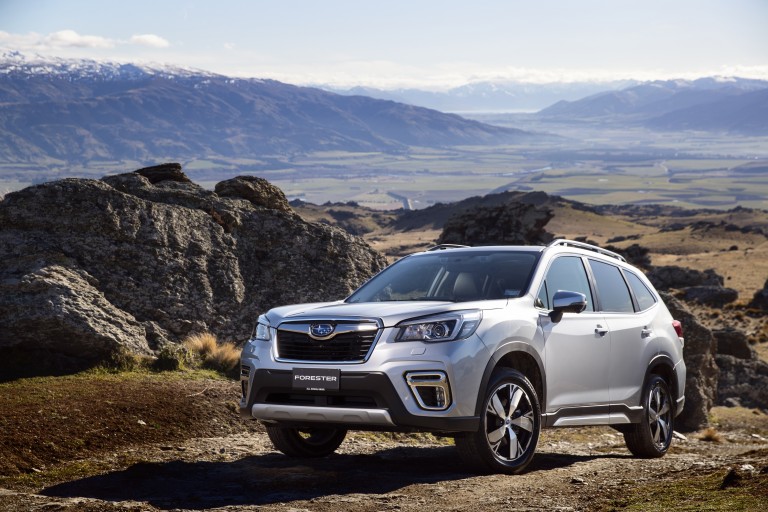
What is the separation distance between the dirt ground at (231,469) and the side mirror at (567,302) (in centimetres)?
134

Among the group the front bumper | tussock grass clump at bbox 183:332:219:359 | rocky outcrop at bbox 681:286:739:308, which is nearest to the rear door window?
the front bumper

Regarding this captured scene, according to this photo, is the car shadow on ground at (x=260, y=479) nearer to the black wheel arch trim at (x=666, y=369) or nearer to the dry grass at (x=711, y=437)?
the black wheel arch trim at (x=666, y=369)

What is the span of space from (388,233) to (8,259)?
149 metres

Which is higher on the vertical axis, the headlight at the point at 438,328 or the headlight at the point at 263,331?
the headlight at the point at 438,328

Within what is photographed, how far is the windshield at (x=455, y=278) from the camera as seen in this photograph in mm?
8641

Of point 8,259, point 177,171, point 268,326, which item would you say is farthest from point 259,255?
point 268,326

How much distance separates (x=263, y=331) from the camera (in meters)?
8.27

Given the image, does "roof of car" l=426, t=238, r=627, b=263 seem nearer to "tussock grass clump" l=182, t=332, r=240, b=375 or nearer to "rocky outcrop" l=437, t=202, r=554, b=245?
"tussock grass clump" l=182, t=332, r=240, b=375

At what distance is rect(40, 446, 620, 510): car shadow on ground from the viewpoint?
722 centimetres

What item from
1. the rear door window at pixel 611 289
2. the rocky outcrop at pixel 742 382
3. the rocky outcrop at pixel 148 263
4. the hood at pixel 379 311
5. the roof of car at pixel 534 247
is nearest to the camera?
the hood at pixel 379 311

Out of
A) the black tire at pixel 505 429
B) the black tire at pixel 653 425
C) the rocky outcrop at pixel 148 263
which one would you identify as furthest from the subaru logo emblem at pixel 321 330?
the rocky outcrop at pixel 148 263

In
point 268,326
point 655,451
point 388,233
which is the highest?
point 268,326

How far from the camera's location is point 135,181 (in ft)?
49.2

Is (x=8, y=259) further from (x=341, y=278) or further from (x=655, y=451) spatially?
(x=655, y=451)
